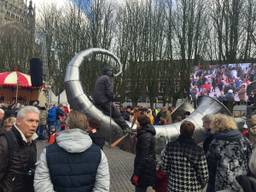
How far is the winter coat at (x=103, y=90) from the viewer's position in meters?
10.9

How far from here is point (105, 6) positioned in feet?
123

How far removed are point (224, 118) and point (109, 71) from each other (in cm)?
546

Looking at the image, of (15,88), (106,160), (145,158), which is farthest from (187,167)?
(15,88)

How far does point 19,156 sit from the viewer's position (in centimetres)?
404

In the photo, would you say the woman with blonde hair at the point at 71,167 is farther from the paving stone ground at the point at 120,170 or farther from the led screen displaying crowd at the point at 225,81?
the led screen displaying crowd at the point at 225,81

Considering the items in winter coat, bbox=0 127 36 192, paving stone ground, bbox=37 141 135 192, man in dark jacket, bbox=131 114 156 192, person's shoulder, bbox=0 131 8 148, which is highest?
person's shoulder, bbox=0 131 8 148

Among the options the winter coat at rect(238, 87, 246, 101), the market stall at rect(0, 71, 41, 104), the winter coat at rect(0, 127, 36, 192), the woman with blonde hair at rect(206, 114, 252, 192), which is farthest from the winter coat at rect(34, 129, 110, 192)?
the winter coat at rect(238, 87, 246, 101)

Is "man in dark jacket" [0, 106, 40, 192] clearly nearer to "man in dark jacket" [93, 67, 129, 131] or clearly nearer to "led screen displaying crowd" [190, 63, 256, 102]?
"man in dark jacket" [93, 67, 129, 131]

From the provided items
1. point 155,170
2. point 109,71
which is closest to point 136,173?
point 155,170

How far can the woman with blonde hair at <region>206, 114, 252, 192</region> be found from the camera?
5.47 meters

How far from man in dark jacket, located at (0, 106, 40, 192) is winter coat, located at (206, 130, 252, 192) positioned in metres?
2.46

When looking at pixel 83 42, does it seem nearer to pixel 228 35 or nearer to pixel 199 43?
pixel 199 43

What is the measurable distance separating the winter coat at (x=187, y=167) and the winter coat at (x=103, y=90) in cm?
541

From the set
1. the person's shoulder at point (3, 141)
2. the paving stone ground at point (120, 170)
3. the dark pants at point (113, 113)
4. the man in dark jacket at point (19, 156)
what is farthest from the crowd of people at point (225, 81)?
the person's shoulder at point (3, 141)
